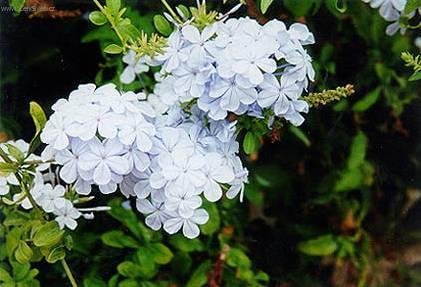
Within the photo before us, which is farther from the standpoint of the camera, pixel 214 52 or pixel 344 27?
pixel 344 27

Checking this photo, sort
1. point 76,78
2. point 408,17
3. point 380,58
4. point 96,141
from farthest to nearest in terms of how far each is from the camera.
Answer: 1. point 380,58
2. point 76,78
3. point 408,17
4. point 96,141

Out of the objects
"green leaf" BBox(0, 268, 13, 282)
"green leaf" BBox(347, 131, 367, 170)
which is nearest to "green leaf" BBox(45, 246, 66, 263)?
"green leaf" BBox(0, 268, 13, 282)

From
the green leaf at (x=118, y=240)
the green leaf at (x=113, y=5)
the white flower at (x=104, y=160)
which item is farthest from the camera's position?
the green leaf at (x=118, y=240)

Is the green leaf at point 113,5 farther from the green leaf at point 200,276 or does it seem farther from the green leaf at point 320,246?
the green leaf at point 320,246

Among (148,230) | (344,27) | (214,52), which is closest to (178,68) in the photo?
(214,52)

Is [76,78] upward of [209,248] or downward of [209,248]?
upward

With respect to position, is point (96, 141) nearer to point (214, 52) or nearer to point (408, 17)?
point (214, 52)

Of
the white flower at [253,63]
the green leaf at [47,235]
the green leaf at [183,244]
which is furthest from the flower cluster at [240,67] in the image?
the green leaf at [183,244]
